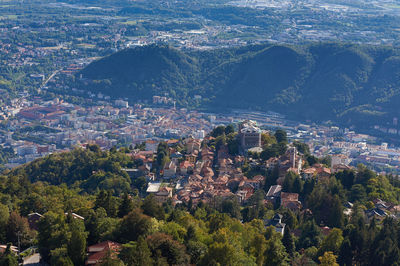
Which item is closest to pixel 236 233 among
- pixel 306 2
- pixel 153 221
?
pixel 153 221

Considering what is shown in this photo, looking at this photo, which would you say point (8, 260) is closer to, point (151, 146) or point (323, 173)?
point (323, 173)

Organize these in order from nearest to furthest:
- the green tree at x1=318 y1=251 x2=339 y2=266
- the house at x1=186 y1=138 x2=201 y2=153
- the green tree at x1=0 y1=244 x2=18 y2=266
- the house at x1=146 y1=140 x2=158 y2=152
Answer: the green tree at x1=0 y1=244 x2=18 y2=266, the green tree at x1=318 y1=251 x2=339 y2=266, the house at x1=186 y1=138 x2=201 y2=153, the house at x1=146 y1=140 x2=158 y2=152

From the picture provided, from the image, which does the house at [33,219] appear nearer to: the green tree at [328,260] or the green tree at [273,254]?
the green tree at [273,254]

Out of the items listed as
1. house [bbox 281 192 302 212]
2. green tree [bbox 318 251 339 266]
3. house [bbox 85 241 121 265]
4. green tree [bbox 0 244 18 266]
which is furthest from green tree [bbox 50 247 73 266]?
house [bbox 281 192 302 212]

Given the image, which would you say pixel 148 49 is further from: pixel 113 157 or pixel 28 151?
pixel 113 157

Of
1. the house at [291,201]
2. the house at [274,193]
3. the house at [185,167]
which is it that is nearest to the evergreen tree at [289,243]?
the house at [291,201]

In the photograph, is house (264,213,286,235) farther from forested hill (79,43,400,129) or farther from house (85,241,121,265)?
forested hill (79,43,400,129)

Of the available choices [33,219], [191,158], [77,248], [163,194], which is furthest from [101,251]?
[191,158]
